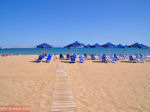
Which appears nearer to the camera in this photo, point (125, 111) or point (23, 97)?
A: point (125, 111)

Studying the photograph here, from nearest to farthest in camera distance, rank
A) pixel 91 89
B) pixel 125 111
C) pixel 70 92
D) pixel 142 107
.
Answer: pixel 125 111 < pixel 142 107 < pixel 70 92 < pixel 91 89

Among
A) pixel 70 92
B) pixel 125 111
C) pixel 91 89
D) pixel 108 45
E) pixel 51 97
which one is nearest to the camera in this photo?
pixel 125 111

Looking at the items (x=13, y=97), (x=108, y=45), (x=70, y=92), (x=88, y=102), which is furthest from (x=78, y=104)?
(x=108, y=45)

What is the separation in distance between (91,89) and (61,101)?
55.7 inches

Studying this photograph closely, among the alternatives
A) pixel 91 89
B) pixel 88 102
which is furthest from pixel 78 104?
pixel 91 89

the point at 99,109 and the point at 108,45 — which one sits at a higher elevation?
the point at 108,45

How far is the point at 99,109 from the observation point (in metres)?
2.67

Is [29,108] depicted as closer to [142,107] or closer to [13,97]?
[13,97]

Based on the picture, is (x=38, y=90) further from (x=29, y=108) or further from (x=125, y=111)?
(x=125, y=111)

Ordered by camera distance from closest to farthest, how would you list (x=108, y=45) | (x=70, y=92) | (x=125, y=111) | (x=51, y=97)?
(x=125, y=111), (x=51, y=97), (x=70, y=92), (x=108, y=45)

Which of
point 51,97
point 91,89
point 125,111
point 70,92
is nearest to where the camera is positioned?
point 125,111

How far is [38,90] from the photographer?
376 centimetres

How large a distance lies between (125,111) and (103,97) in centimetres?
78

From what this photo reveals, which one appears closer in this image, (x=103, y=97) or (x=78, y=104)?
(x=78, y=104)
